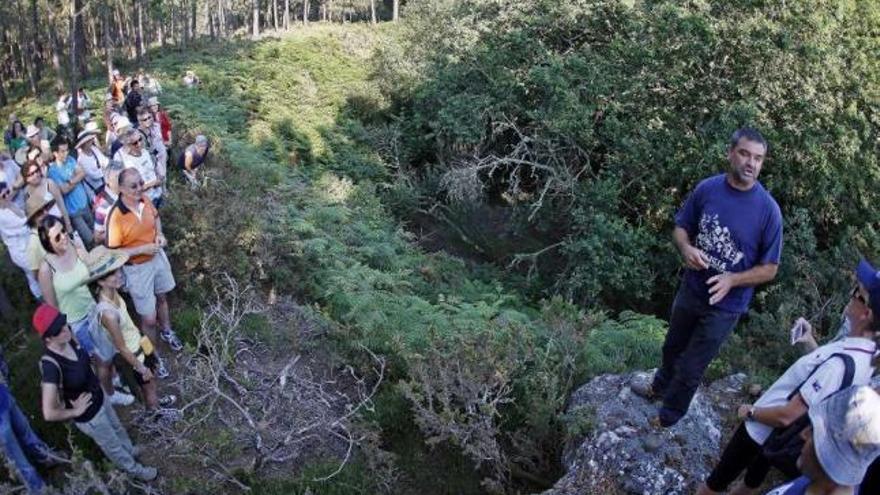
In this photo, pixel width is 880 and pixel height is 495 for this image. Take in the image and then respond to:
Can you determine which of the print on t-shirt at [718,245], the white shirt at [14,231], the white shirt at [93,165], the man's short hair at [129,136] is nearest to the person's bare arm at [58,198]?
the white shirt at [14,231]

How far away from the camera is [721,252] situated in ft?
13.4

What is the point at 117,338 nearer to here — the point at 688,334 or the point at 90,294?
the point at 90,294

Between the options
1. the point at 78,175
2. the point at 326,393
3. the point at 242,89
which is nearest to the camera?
the point at 326,393

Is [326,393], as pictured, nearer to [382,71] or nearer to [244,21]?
[382,71]

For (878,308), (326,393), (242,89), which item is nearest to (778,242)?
(878,308)

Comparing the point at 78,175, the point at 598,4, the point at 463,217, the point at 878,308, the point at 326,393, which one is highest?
the point at 598,4

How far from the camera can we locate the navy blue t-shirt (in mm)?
A: 3984

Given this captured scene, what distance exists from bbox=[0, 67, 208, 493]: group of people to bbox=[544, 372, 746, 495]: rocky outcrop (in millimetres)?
3210

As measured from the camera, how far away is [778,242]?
4.00 m

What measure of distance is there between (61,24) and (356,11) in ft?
90.2

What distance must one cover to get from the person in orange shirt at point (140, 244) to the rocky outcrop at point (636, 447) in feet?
12.7

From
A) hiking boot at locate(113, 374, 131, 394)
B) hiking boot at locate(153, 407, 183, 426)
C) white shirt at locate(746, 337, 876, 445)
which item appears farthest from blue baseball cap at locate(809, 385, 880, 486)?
hiking boot at locate(113, 374, 131, 394)

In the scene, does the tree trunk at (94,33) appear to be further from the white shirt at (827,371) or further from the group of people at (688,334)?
the white shirt at (827,371)

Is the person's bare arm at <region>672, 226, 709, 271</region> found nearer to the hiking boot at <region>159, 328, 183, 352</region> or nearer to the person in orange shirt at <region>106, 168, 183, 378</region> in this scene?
the person in orange shirt at <region>106, 168, 183, 378</region>
